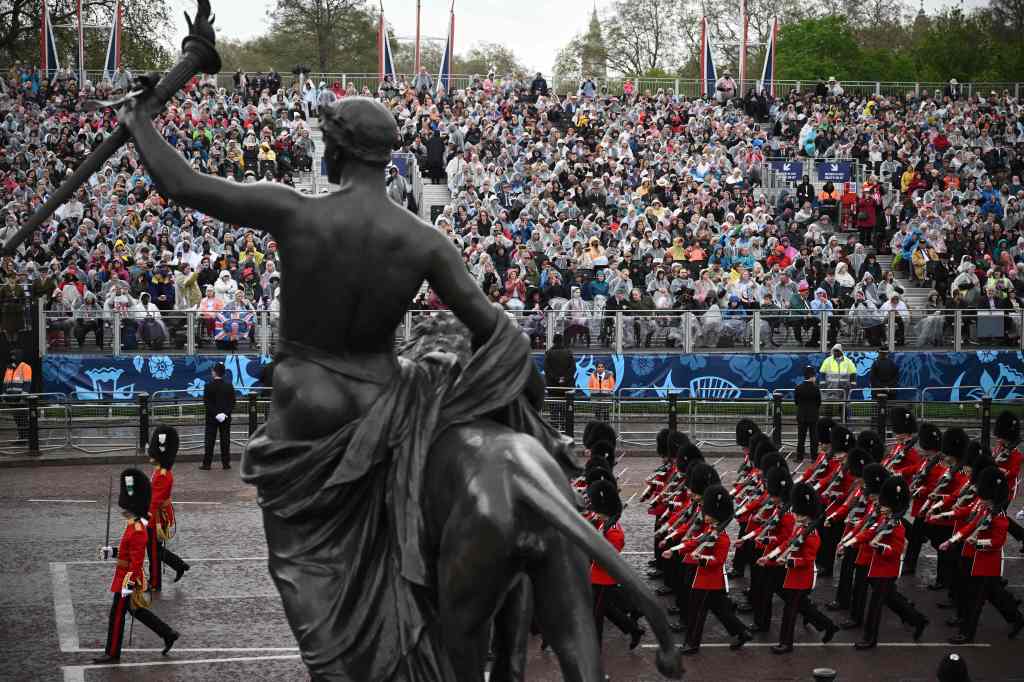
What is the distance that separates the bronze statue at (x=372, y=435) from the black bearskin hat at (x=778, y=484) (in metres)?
7.88

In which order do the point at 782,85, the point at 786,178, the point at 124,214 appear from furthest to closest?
the point at 782,85, the point at 786,178, the point at 124,214

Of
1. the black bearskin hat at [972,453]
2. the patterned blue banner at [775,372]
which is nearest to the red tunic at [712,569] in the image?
the black bearskin hat at [972,453]

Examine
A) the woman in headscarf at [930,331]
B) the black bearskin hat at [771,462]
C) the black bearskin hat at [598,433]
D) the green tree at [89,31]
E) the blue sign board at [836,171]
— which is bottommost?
the black bearskin hat at [771,462]

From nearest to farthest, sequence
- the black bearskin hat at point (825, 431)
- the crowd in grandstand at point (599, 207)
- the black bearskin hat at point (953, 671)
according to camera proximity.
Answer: the black bearskin hat at point (953, 671) → the black bearskin hat at point (825, 431) → the crowd in grandstand at point (599, 207)

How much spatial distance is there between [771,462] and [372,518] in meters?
8.72

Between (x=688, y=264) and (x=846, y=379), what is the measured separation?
15.2 feet

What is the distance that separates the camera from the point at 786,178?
32125mm

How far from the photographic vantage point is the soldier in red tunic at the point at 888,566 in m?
12.1

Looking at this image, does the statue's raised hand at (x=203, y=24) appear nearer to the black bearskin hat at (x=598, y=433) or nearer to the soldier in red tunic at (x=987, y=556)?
the soldier in red tunic at (x=987, y=556)

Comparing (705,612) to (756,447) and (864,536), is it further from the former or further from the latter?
(756,447)

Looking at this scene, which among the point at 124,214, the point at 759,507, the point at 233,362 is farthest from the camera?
the point at 124,214

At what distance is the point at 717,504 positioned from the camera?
12031mm

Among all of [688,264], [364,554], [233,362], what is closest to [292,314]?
[364,554]

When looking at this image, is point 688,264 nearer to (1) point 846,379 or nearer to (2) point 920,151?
(1) point 846,379
